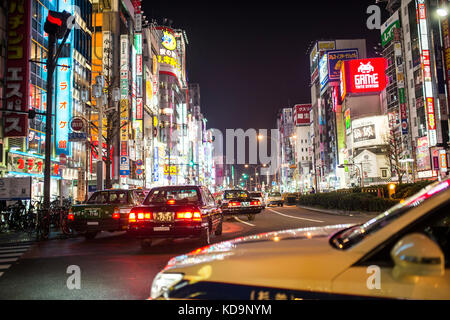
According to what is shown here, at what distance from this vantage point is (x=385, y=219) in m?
2.74

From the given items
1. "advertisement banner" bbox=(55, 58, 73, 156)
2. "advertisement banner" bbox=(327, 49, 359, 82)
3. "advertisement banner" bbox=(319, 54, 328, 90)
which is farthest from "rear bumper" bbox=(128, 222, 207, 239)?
"advertisement banner" bbox=(319, 54, 328, 90)

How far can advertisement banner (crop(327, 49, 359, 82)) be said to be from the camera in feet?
307

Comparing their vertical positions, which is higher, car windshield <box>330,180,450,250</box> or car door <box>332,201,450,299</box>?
car windshield <box>330,180,450,250</box>

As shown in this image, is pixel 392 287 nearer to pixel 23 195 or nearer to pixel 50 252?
pixel 50 252

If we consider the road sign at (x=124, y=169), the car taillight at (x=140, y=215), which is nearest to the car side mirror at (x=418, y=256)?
the car taillight at (x=140, y=215)

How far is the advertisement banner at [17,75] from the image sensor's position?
24594 mm

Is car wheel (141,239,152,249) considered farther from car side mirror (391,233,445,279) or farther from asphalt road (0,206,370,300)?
car side mirror (391,233,445,279)

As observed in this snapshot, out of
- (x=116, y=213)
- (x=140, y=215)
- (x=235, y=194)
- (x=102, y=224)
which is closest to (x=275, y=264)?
(x=140, y=215)

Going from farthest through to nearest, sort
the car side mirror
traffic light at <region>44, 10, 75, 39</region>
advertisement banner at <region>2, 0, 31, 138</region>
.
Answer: advertisement banner at <region>2, 0, 31, 138</region>, traffic light at <region>44, 10, 75, 39</region>, the car side mirror

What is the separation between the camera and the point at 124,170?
31094mm

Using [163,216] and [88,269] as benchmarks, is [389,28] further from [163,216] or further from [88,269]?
[88,269]

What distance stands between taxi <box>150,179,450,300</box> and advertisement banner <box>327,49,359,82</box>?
96.3 meters

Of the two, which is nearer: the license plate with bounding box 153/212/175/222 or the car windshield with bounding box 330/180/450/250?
the car windshield with bounding box 330/180/450/250

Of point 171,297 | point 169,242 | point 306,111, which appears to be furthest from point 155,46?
point 171,297
